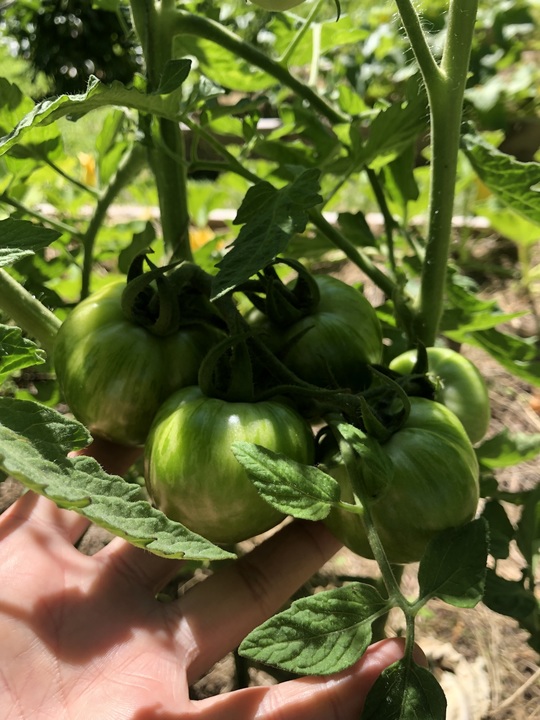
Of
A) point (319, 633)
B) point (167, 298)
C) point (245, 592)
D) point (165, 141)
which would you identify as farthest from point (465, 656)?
point (165, 141)

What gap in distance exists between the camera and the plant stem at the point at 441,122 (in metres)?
0.67

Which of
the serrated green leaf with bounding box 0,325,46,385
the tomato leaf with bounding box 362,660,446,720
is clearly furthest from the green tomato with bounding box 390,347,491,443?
the serrated green leaf with bounding box 0,325,46,385

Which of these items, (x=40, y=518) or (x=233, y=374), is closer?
(x=233, y=374)

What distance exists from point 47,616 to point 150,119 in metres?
0.62

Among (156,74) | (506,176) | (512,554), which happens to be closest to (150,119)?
(156,74)

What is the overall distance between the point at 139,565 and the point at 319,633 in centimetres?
40

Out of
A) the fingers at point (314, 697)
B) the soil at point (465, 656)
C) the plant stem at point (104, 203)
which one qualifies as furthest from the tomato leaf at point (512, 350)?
the plant stem at point (104, 203)

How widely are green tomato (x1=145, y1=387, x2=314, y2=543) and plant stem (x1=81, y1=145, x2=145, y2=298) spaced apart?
1.42ft

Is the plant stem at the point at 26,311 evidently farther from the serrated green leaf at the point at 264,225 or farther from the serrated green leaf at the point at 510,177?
the serrated green leaf at the point at 510,177

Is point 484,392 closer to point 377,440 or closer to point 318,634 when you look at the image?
point 377,440

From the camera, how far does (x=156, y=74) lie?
2.65 ft

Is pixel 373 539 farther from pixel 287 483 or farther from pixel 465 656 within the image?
pixel 465 656

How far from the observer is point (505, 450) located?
0.99m

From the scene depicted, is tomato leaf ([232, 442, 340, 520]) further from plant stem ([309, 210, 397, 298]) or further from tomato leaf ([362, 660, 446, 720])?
plant stem ([309, 210, 397, 298])
